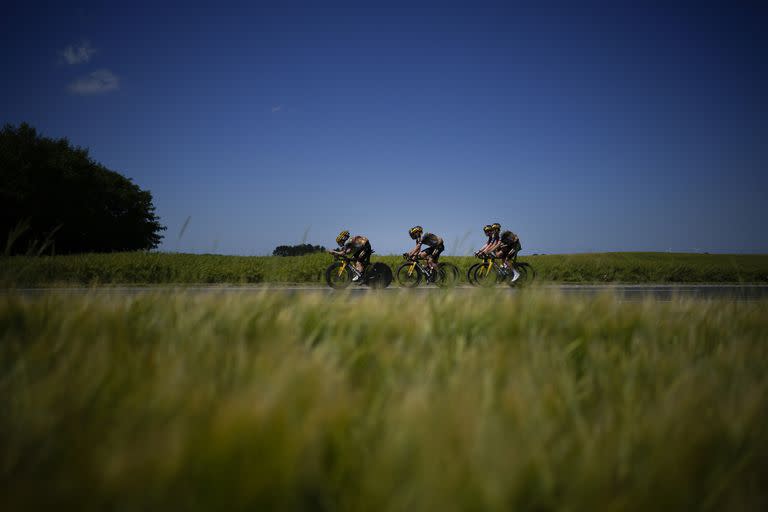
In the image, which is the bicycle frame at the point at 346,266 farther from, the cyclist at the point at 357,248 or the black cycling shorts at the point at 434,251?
the black cycling shorts at the point at 434,251

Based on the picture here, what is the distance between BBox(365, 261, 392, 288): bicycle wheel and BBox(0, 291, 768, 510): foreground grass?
10049mm

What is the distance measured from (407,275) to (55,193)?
3560cm

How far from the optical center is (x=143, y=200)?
50.8 m

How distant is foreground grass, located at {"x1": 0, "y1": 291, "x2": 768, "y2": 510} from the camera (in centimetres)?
65

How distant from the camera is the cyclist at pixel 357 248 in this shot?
37.3 ft

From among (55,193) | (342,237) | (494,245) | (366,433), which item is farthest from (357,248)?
(55,193)

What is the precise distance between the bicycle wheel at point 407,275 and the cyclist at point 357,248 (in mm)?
1549

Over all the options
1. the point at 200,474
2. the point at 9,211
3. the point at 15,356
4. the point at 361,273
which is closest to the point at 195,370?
the point at 200,474

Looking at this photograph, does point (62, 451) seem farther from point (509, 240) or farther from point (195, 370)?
point (509, 240)

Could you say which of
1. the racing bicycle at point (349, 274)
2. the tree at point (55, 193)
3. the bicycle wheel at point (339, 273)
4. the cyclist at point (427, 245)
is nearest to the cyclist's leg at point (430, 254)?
the cyclist at point (427, 245)

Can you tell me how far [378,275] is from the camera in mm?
11742

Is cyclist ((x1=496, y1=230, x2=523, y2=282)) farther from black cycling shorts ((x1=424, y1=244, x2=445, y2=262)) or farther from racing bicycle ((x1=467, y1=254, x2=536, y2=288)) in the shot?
black cycling shorts ((x1=424, y1=244, x2=445, y2=262))

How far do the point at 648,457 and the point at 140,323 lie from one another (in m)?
2.08

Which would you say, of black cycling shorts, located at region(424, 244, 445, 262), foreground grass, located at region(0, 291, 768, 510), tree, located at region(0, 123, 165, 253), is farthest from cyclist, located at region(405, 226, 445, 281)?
tree, located at region(0, 123, 165, 253)
